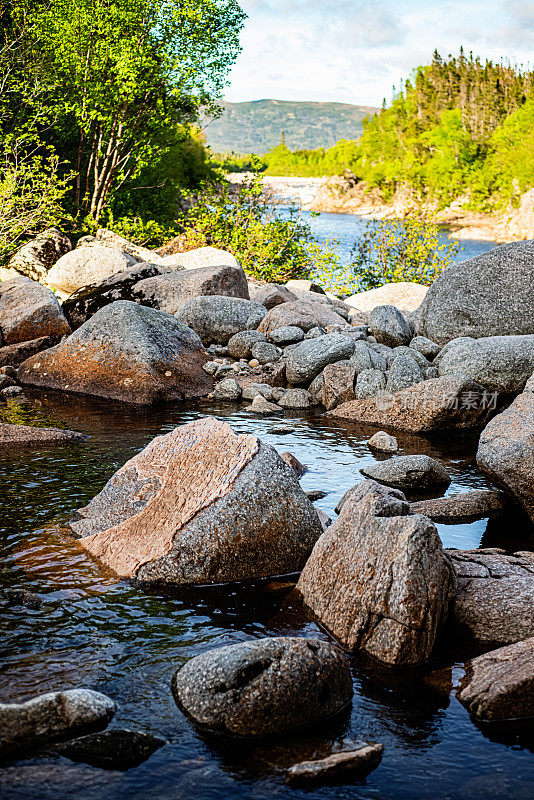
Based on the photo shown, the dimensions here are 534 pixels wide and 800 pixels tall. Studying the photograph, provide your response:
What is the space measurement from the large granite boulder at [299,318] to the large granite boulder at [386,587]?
37.4 feet

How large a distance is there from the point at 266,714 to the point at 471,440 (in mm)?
8456

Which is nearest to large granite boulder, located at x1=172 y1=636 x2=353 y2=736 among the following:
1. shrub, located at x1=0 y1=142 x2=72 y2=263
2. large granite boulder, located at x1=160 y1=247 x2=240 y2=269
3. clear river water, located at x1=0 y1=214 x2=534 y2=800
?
clear river water, located at x1=0 y1=214 x2=534 y2=800

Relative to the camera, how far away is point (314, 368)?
15.0 metres

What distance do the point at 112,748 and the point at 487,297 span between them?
44.4ft

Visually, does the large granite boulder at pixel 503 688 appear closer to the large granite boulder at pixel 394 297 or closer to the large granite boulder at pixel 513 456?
the large granite boulder at pixel 513 456

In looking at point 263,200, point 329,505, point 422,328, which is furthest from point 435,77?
point 329,505

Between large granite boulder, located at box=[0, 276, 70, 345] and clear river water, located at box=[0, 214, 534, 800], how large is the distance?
26.7 ft

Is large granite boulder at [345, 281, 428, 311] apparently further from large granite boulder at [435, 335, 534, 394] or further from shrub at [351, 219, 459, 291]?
large granite boulder at [435, 335, 534, 394]

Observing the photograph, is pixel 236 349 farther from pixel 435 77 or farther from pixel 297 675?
pixel 435 77

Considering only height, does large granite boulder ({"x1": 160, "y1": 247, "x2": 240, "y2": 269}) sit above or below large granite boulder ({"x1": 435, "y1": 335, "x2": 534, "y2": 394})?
above

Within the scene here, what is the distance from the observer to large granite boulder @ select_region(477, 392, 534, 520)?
821cm

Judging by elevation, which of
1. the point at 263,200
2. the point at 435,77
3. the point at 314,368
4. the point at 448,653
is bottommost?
the point at 448,653

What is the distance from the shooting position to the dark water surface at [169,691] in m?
4.23

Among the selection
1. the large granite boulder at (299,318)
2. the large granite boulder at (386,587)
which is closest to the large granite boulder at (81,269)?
the large granite boulder at (299,318)
